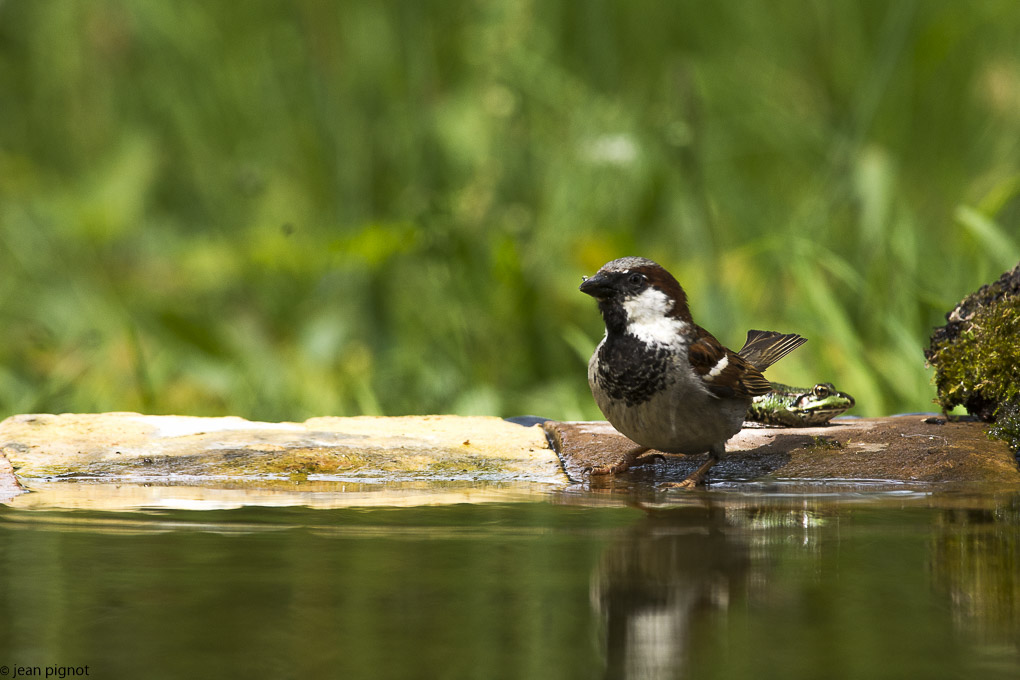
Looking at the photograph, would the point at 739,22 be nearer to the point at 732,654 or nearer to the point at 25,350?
the point at 25,350

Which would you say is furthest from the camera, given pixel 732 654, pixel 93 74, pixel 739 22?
pixel 93 74

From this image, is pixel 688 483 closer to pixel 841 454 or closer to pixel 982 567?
pixel 841 454

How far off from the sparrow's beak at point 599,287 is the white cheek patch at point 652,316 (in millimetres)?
63

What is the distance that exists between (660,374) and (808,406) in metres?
0.82

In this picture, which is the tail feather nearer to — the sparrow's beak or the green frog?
the green frog

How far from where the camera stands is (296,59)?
7797 mm

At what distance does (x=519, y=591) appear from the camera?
2010 mm

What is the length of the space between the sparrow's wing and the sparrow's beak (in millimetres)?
307

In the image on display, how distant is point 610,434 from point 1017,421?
1.27 meters

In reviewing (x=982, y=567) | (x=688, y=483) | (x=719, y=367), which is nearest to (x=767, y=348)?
(x=719, y=367)

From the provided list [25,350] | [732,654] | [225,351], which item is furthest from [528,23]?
[732,654]

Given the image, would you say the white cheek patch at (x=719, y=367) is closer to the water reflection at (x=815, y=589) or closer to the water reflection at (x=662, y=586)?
the water reflection at (x=815, y=589)

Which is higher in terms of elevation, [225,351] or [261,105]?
[261,105]

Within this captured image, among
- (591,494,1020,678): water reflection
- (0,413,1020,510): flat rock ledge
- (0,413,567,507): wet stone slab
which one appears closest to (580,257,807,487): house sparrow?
(0,413,1020,510): flat rock ledge
